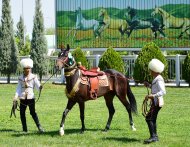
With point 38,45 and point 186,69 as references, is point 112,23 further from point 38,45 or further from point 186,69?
point 186,69

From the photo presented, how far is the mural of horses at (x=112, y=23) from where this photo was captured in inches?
1353

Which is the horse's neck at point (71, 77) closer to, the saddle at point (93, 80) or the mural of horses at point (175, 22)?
the saddle at point (93, 80)

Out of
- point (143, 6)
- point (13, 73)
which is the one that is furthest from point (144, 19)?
point (13, 73)

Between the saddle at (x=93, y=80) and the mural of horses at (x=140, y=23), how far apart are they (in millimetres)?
20824

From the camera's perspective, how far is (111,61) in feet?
98.0

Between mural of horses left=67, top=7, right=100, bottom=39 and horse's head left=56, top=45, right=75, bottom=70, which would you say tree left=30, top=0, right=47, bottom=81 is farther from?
horse's head left=56, top=45, right=75, bottom=70

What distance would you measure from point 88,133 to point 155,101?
2134mm

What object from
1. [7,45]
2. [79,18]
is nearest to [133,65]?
[79,18]

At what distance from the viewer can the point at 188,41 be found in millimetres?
32562

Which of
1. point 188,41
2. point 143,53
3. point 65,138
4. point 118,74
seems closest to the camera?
point 65,138

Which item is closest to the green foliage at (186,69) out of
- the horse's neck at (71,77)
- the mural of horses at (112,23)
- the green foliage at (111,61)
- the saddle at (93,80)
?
the green foliage at (111,61)

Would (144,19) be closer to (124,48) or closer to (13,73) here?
(124,48)

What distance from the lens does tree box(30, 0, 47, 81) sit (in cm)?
3372

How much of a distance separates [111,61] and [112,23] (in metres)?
5.58
